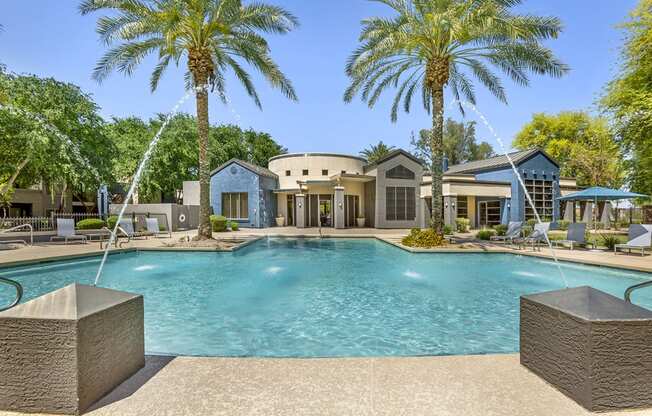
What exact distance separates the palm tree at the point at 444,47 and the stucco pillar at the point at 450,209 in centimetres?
940

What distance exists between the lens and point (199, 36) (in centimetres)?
1470

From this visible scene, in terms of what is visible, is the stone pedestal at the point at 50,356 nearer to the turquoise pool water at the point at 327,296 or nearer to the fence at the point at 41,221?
the turquoise pool water at the point at 327,296

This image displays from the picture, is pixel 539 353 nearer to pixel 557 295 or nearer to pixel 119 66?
pixel 557 295

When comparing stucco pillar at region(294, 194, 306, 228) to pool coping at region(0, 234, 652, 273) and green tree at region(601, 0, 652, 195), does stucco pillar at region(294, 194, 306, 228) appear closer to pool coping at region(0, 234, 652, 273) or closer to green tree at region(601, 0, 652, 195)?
pool coping at region(0, 234, 652, 273)

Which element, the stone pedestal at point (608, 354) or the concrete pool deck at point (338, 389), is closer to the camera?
the stone pedestal at point (608, 354)

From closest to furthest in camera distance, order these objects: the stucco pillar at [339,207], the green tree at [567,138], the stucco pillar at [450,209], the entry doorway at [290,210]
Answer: the stucco pillar at [450,209] < the stucco pillar at [339,207] < the entry doorway at [290,210] < the green tree at [567,138]

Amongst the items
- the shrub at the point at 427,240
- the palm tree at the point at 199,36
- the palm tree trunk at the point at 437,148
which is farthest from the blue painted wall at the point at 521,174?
the palm tree at the point at 199,36

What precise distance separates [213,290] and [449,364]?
672 centimetres

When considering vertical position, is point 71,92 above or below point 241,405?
above

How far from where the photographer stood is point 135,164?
34.9m

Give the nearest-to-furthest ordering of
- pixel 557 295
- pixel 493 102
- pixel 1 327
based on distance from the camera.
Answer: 1. pixel 1 327
2. pixel 557 295
3. pixel 493 102

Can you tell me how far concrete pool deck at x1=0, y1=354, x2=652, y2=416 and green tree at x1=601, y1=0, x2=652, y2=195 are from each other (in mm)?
19470

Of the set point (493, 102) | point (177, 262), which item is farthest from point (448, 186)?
point (177, 262)

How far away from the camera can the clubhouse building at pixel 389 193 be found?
88.8 ft
